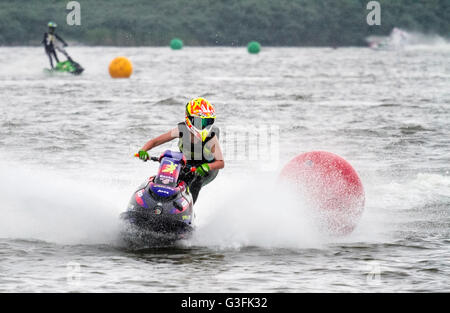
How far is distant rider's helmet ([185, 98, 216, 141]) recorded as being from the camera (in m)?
9.76

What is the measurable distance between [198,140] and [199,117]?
292 mm

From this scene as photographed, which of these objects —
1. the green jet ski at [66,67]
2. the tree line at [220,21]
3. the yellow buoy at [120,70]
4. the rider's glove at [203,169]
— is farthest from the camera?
the tree line at [220,21]

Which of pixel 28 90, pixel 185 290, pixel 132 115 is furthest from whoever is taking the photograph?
pixel 28 90

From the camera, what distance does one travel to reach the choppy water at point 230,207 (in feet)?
27.9

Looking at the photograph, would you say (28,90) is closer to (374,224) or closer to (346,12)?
(374,224)

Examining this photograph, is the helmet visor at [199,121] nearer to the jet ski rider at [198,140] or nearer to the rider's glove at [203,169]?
the jet ski rider at [198,140]

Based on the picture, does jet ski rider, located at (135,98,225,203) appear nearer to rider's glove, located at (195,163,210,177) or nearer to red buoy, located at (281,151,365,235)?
rider's glove, located at (195,163,210,177)

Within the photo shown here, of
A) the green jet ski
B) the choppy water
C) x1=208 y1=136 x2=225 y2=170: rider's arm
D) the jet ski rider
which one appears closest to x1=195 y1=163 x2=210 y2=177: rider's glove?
the jet ski rider

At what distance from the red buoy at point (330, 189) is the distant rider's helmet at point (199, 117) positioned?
4.52ft

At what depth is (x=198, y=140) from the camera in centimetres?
995

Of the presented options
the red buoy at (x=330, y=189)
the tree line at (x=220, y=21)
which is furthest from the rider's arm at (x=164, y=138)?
the tree line at (x=220, y=21)

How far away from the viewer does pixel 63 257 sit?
9.20 meters
